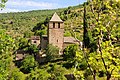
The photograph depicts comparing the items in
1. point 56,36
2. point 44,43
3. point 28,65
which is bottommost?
point 28,65

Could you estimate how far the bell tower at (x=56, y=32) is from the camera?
87.4m

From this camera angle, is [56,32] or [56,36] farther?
[56,36]

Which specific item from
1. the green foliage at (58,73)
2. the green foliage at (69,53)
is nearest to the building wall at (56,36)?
the green foliage at (69,53)

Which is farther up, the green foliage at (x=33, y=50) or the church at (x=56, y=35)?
the church at (x=56, y=35)

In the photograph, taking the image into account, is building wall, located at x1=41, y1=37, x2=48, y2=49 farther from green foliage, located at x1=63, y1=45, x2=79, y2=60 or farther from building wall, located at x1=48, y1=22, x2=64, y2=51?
green foliage, located at x1=63, y1=45, x2=79, y2=60

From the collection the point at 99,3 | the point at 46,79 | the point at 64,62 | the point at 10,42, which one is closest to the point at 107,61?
the point at 99,3

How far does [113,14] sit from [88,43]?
67443mm

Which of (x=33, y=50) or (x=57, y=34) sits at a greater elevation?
(x=57, y=34)

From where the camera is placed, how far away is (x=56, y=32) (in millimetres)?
88188

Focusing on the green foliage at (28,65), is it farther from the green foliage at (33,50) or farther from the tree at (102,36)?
the tree at (102,36)

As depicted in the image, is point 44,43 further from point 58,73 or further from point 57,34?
point 58,73

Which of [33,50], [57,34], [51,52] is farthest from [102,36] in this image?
[33,50]

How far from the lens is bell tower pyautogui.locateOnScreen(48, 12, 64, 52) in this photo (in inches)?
3440

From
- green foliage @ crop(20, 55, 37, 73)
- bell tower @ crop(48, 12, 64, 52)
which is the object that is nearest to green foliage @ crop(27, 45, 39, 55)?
bell tower @ crop(48, 12, 64, 52)
